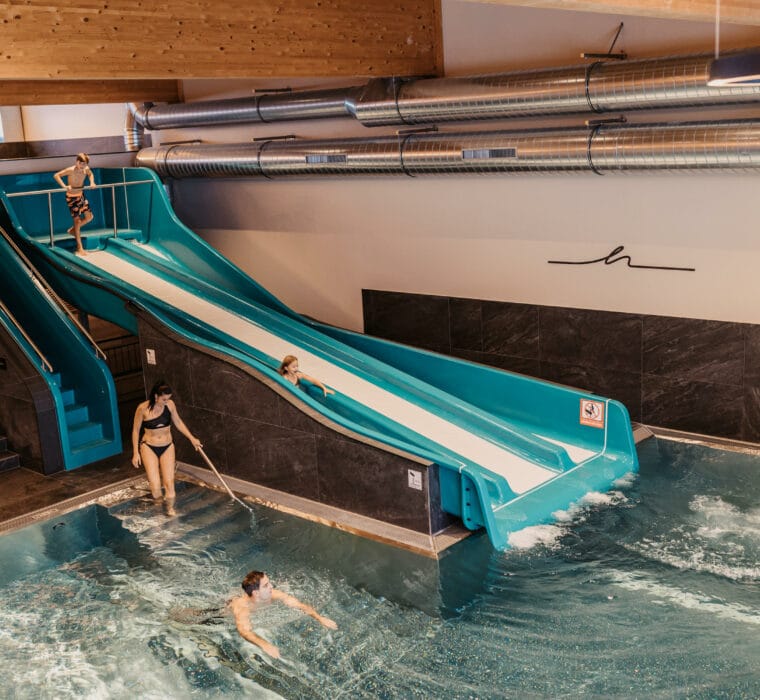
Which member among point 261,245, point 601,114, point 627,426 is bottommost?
point 627,426

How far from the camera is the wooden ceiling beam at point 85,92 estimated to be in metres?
12.1

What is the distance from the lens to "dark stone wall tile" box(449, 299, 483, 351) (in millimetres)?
10688

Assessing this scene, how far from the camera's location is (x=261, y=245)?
12.8 m

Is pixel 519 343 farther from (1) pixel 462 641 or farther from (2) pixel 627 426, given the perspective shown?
(1) pixel 462 641

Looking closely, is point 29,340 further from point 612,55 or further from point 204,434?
point 612,55

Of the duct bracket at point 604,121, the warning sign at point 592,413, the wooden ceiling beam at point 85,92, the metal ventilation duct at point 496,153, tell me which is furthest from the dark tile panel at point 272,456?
the wooden ceiling beam at point 85,92

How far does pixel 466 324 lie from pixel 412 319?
778 millimetres

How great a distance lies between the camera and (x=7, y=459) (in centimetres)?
919

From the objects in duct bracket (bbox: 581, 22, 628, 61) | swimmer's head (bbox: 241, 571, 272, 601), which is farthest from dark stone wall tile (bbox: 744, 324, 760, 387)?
swimmer's head (bbox: 241, 571, 272, 601)

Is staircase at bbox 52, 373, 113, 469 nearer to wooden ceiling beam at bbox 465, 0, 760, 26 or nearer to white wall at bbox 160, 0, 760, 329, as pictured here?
white wall at bbox 160, 0, 760, 329

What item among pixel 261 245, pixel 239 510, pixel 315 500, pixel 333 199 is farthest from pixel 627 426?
pixel 261 245

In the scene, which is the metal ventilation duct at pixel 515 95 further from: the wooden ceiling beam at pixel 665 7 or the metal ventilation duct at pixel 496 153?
the wooden ceiling beam at pixel 665 7

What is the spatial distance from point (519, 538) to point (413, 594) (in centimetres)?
108

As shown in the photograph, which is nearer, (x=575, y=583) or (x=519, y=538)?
(x=575, y=583)
